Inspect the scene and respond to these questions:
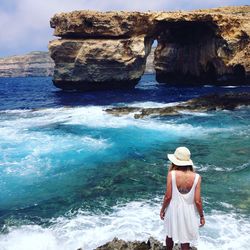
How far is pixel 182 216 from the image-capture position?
6809mm

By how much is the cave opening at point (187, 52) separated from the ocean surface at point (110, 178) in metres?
24.1

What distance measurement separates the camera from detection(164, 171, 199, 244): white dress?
671 cm

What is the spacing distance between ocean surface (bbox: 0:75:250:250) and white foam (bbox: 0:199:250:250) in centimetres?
Answer: 3

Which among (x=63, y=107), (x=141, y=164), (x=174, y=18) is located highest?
(x=174, y=18)

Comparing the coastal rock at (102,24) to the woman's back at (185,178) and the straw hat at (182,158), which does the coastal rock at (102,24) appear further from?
the woman's back at (185,178)

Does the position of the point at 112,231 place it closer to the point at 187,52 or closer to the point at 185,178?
the point at 185,178

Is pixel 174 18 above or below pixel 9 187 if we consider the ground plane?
above

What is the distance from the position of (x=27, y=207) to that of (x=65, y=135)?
1160 centimetres

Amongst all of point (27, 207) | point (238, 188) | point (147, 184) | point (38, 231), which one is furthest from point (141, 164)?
point (38, 231)

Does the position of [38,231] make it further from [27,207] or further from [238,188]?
[238,188]

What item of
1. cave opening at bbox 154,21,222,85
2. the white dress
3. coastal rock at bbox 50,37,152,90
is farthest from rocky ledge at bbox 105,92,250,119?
the white dress

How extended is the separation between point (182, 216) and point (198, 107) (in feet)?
90.4

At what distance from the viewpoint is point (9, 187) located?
15086 mm

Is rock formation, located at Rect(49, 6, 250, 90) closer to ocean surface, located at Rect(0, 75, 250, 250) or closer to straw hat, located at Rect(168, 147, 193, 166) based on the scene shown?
ocean surface, located at Rect(0, 75, 250, 250)
